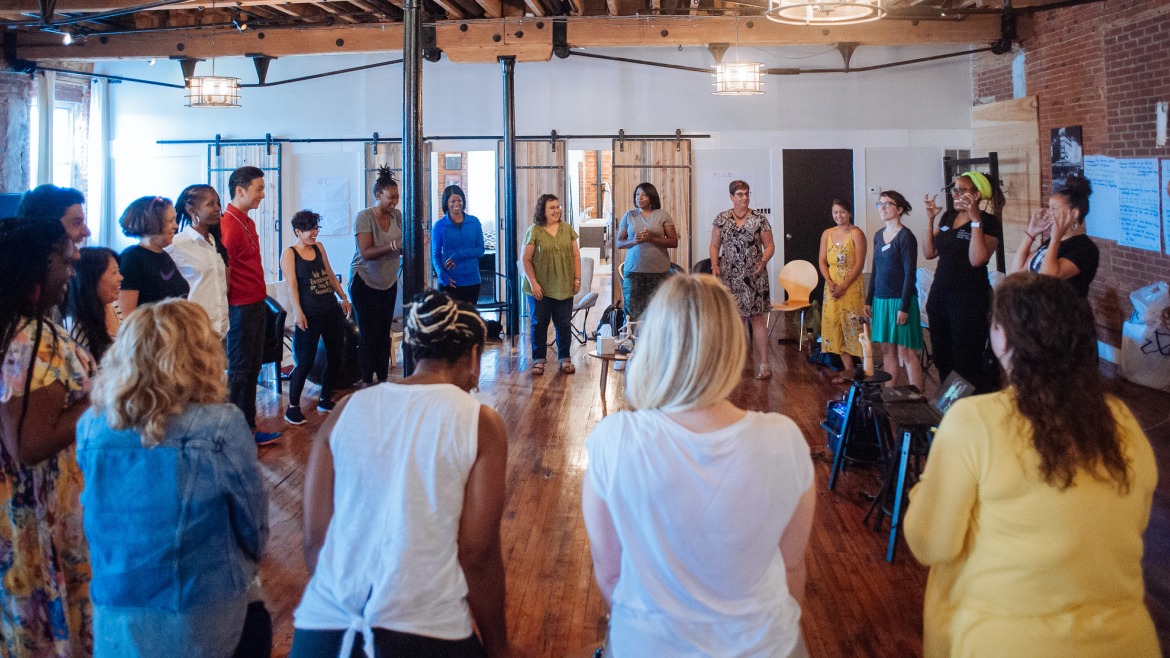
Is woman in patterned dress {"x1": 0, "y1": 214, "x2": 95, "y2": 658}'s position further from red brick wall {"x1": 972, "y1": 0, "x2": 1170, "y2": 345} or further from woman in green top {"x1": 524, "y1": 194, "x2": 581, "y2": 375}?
red brick wall {"x1": 972, "y1": 0, "x2": 1170, "y2": 345}

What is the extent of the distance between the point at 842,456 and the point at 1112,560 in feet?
8.71

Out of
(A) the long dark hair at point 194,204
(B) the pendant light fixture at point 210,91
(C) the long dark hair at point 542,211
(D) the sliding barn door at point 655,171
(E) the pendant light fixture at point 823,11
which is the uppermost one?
(B) the pendant light fixture at point 210,91

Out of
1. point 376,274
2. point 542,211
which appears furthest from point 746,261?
point 376,274

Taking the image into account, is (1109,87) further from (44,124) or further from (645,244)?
(44,124)

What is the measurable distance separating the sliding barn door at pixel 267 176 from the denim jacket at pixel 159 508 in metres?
9.71

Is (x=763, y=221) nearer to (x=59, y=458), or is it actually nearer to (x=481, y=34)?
(x=481, y=34)

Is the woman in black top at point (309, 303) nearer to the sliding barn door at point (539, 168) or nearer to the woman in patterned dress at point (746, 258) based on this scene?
the woman in patterned dress at point (746, 258)

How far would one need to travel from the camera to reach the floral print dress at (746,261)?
23.1 ft

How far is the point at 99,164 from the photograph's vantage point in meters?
11.2

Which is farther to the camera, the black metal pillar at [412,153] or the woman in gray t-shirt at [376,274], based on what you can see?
the woman in gray t-shirt at [376,274]

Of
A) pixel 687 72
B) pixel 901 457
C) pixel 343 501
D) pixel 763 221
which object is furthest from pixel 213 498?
pixel 687 72

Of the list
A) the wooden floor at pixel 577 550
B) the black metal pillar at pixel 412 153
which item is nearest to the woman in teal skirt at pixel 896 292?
the wooden floor at pixel 577 550

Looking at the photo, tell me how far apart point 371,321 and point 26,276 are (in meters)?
3.91

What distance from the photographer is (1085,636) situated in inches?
63.6
